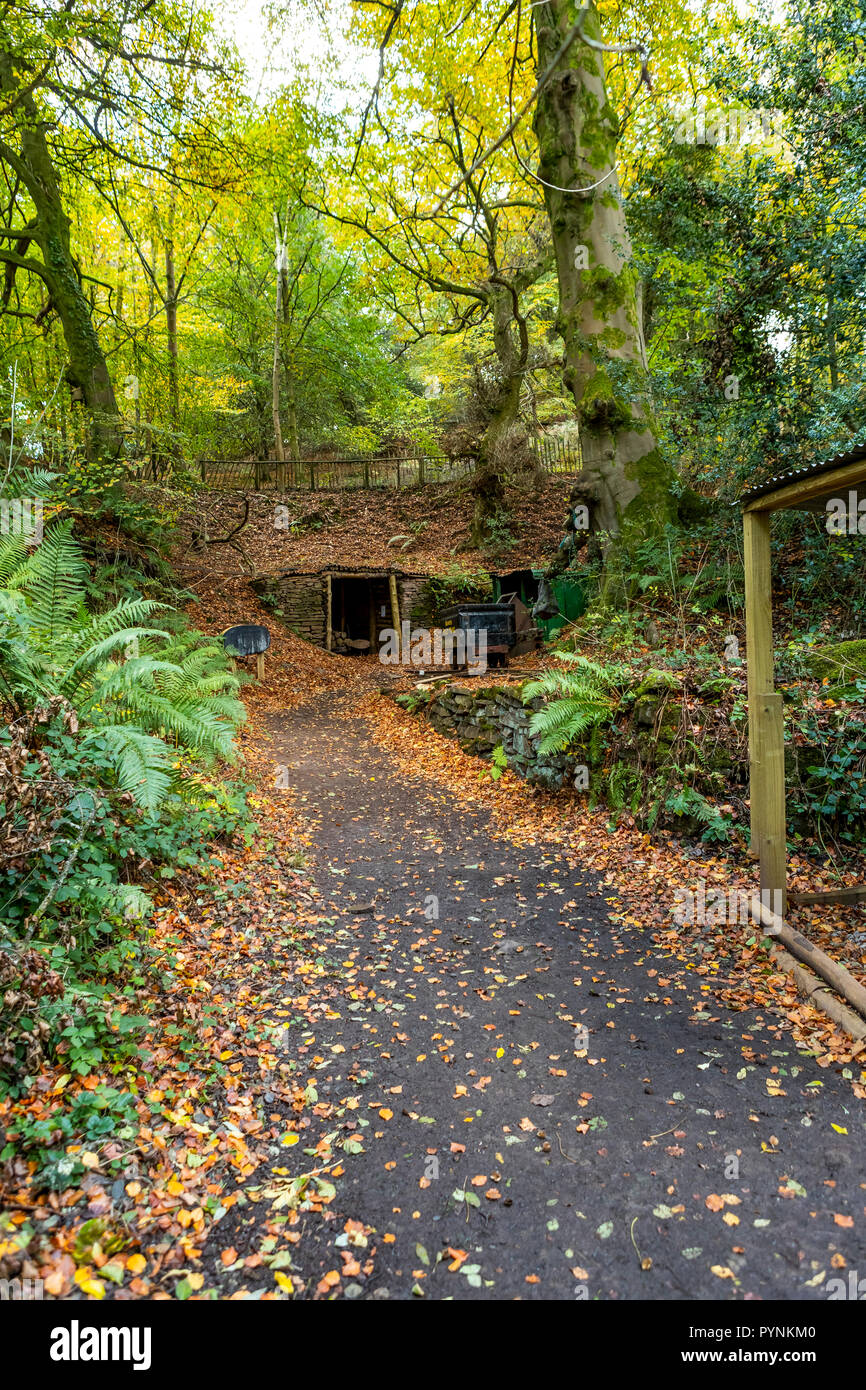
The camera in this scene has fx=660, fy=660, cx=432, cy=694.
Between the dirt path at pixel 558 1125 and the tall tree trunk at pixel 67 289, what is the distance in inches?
349

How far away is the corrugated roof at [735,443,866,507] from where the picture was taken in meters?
3.15

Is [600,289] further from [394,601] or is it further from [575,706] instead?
[394,601]

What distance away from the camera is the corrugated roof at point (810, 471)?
Result: 315 cm

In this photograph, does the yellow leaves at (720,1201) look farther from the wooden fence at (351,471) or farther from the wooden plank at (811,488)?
the wooden fence at (351,471)

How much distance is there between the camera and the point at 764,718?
414 cm

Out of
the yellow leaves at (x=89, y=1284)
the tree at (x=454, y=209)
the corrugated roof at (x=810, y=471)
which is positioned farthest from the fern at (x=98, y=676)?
the tree at (x=454, y=209)

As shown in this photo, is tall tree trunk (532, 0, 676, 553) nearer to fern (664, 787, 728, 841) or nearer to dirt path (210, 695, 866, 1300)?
fern (664, 787, 728, 841)

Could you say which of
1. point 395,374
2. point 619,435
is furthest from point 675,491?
point 395,374

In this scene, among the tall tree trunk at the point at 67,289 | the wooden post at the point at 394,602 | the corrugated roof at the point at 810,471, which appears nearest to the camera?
the corrugated roof at the point at 810,471

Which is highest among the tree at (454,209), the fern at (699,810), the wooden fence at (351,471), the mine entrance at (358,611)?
the tree at (454,209)

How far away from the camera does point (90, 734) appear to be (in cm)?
356
